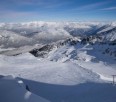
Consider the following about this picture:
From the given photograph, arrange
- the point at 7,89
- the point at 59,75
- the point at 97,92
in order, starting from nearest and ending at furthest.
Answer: the point at 7,89 < the point at 97,92 < the point at 59,75

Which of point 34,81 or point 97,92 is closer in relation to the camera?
point 97,92

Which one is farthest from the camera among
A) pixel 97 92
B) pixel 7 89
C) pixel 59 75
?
pixel 59 75

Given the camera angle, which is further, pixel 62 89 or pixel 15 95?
pixel 62 89

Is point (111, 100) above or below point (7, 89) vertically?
below

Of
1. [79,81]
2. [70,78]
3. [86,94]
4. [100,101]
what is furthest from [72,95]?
[70,78]

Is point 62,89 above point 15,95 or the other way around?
the other way around

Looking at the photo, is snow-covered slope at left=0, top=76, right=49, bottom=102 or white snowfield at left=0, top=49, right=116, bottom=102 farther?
white snowfield at left=0, top=49, right=116, bottom=102

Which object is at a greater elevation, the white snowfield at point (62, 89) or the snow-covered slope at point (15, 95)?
the snow-covered slope at point (15, 95)

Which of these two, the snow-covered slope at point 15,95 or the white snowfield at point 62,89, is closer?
the snow-covered slope at point 15,95

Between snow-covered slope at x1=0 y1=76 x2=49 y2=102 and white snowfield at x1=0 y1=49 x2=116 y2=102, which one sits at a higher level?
snow-covered slope at x1=0 y1=76 x2=49 y2=102

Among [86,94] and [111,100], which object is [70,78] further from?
[111,100]

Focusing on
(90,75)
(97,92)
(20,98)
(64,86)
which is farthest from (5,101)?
(90,75)
